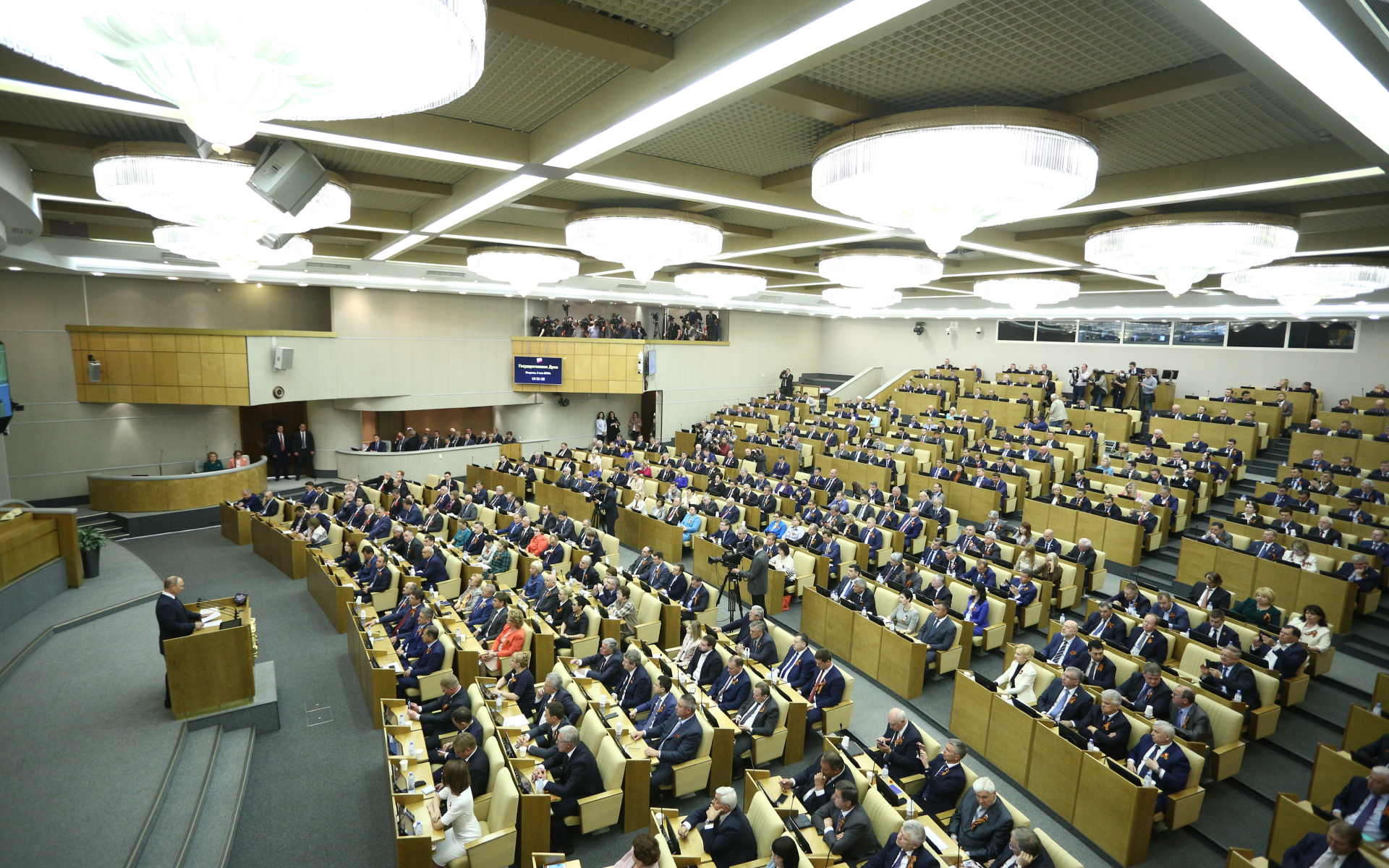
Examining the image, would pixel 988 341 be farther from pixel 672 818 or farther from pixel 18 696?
pixel 18 696

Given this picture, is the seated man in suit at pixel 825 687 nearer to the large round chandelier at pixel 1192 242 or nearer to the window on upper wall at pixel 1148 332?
the large round chandelier at pixel 1192 242

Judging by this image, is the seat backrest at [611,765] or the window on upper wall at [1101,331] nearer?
the seat backrest at [611,765]

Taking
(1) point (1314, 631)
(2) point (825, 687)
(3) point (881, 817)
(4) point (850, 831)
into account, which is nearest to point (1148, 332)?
(1) point (1314, 631)

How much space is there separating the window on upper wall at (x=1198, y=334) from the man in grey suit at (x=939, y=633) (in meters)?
15.4

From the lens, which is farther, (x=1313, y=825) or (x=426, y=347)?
(x=426, y=347)

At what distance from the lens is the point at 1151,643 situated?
6.43 metres

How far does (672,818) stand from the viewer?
451 cm

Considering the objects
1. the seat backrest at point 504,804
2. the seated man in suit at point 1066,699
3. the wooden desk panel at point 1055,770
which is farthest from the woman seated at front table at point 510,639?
the seated man in suit at point 1066,699

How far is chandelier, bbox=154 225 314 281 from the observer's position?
17.2ft

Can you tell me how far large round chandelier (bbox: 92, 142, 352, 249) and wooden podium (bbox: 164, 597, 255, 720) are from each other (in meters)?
3.45

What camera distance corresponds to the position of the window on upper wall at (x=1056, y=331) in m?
19.5

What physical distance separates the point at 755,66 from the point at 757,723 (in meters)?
4.80

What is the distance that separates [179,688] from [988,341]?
848 inches

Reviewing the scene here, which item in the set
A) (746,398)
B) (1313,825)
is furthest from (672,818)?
(746,398)
